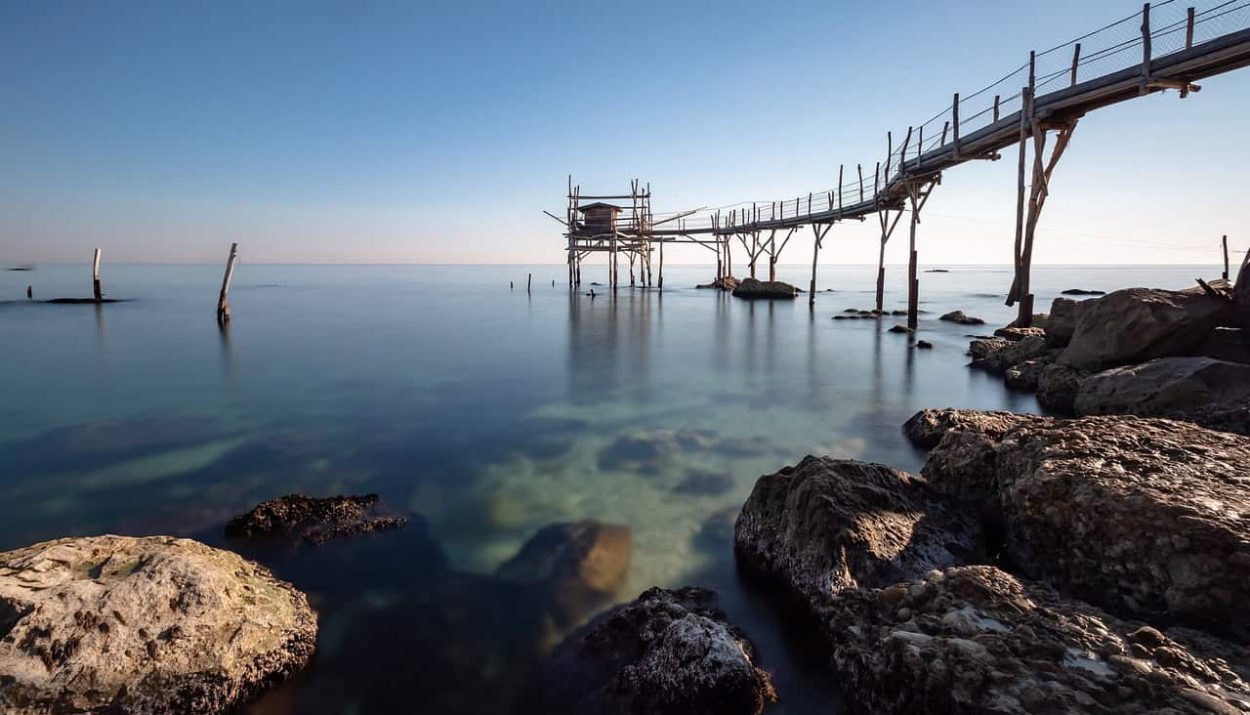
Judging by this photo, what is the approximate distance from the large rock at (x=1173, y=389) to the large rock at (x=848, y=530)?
470 centimetres

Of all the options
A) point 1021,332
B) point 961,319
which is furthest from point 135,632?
point 961,319

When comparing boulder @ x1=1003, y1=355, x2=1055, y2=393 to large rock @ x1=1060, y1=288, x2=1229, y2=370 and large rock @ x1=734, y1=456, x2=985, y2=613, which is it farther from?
large rock @ x1=734, y1=456, x2=985, y2=613

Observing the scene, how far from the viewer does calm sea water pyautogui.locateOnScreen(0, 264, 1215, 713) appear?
15.0ft

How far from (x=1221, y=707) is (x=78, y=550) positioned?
22.3 ft

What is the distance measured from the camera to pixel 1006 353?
606 inches

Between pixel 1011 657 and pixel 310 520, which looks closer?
pixel 1011 657

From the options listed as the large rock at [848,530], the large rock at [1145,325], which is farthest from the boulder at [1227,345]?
the large rock at [848,530]

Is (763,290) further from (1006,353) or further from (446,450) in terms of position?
(446,450)

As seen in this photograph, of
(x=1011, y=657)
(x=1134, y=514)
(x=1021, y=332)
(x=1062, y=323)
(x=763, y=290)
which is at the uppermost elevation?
(x=763, y=290)

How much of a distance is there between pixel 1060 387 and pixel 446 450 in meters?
11.6

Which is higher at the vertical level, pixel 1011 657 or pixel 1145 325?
pixel 1145 325

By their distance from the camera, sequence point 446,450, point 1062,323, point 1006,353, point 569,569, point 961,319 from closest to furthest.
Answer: point 569,569 → point 446,450 → point 1062,323 → point 1006,353 → point 961,319

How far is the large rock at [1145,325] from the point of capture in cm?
980

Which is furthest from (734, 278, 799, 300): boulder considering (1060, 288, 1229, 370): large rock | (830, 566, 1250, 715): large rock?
→ (830, 566, 1250, 715): large rock
